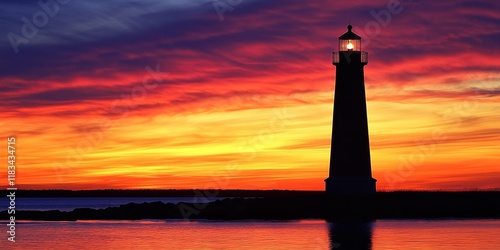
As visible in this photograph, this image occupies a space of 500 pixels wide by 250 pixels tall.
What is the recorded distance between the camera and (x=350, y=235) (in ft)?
136

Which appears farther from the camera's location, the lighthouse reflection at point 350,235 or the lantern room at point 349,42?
the lantern room at point 349,42

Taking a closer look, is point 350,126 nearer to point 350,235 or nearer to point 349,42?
point 349,42

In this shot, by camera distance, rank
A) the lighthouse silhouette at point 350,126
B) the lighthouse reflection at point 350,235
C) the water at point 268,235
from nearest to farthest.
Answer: the lighthouse reflection at point 350,235
the water at point 268,235
the lighthouse silhouette at point 350,126

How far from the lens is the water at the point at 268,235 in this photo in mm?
37688

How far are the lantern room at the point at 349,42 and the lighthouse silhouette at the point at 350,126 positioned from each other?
0.58 m

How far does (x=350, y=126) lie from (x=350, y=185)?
314 cm

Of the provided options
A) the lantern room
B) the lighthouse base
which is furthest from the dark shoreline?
the lantern room

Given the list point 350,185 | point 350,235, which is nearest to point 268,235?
point 350,235

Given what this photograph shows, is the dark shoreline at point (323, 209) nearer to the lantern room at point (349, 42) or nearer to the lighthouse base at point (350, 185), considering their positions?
the lighthouse base at point (350, 185)

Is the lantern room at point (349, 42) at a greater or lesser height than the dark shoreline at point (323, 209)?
greater

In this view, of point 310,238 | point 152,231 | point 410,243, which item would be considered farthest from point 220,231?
point 410,243

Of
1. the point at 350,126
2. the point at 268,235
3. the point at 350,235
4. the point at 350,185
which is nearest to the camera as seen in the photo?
the point at 350,235

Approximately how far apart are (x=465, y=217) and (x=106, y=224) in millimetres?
22125

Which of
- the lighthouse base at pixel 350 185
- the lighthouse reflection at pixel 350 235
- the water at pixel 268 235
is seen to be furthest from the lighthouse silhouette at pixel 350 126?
the water at pixel 268 235
